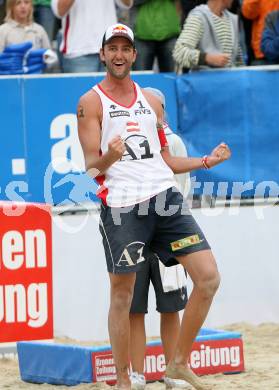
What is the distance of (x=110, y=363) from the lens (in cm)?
694

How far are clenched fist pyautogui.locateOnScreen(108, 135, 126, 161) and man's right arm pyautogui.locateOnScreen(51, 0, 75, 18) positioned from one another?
13.5 feet

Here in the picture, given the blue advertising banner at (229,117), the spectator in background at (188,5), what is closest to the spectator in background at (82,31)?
the blue advertising banner at (229,117)

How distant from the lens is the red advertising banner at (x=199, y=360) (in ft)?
22.8

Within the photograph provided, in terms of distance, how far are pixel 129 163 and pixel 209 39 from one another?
13.1 feet

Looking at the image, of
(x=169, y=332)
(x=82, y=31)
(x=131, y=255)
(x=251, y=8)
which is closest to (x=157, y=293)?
(x=169, y=332)

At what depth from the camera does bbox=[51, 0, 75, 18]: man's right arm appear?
9727 mm

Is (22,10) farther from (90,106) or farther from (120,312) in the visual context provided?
(120,312)

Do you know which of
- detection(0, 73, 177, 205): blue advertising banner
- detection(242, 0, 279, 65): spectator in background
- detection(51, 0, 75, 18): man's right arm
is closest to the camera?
detection(0, 73, 177, 205): blue advertising banner

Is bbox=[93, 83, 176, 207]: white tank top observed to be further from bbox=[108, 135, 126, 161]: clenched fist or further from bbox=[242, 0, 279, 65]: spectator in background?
bbox=[242, 0, 279, 65]: spectator in background

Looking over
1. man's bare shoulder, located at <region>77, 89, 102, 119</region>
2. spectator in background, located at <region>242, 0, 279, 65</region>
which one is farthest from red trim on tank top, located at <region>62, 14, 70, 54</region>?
man's bare shoulder, located at <region>77, 89, 102, 119</region>

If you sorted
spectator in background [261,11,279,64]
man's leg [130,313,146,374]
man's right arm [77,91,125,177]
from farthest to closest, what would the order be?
spectator in background [261,11,279,64]
man's leg [130,313,146,374]
man's right arm [77,91,125,177]

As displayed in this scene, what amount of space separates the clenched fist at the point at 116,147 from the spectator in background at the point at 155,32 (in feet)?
14.1

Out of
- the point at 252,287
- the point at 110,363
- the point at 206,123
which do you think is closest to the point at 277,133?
the point at 206,123

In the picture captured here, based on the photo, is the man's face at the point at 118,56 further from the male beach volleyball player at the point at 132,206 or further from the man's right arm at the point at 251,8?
the man's right arm at the point at 251,8
